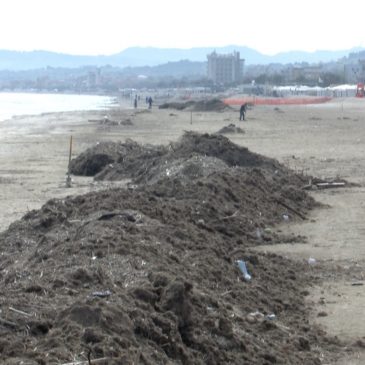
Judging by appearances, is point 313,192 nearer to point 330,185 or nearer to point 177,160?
point 330,185

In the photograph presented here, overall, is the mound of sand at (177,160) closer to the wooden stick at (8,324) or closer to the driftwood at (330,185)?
the driftwood at (330,185)

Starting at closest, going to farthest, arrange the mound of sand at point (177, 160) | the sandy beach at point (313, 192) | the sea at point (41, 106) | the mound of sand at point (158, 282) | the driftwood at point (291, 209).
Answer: the mound of sand at point (158, 282) → the sandy beach at point (313, 192) → the driftwood at point (291, 209) → the mound of sand at point (177, 160) → the sea at point (41, 106)

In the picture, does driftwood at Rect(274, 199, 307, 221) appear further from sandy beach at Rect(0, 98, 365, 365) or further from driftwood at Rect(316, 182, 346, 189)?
driftwood at Rect(316, 182, 346, 189)

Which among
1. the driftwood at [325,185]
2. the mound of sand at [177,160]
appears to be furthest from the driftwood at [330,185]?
the mound of sand at [177,160]

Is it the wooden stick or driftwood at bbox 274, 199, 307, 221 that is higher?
the wooden stick

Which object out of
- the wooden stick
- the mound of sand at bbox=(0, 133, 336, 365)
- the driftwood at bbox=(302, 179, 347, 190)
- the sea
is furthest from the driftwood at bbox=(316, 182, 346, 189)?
the sea

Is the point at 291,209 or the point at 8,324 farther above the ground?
the point at 8,324

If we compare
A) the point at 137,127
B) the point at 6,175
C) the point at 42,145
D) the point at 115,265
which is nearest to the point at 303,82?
the point at 137,127

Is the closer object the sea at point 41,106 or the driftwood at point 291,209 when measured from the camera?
the driftwood at point 291,209

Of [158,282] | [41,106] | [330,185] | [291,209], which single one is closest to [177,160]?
[330,185]

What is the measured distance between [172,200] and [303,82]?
180980 millimetres

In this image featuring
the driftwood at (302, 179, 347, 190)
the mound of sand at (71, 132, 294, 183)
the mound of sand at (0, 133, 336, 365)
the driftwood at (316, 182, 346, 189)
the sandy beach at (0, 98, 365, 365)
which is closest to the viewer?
the mound of sand at (0, 133, 336, 365)

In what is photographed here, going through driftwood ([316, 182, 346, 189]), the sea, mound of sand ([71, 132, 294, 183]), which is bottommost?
the sea

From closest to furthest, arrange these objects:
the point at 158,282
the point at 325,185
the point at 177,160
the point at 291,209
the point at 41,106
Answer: the point at 158,282 < the point at 291,209 < the point at 177,160 < the point at 325,185 < the point at 41,106
